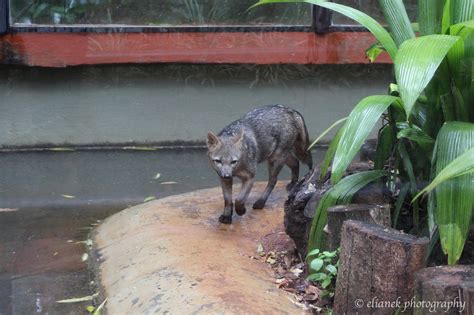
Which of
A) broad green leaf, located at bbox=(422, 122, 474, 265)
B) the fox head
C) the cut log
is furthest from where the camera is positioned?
the fox head

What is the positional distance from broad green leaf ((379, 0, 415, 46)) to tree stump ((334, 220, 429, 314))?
1363 mm

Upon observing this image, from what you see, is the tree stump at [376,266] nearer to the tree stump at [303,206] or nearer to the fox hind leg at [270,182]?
the tree stump at [303,206]

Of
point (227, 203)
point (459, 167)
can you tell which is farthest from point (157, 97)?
point (459, 167)

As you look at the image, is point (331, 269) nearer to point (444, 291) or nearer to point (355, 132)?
point (355, 132)

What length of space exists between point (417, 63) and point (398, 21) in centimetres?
107

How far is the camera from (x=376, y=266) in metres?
3.62

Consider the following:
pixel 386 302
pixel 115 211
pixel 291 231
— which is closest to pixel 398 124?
pixel 291 231

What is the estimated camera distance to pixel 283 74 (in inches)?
361

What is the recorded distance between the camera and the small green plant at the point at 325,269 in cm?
418

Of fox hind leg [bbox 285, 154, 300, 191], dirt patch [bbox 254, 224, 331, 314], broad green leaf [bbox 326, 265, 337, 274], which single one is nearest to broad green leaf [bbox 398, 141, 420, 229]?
broad green leaf [bbox 326, 265, 337, 274]

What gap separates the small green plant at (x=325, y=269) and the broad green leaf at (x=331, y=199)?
83 millimetres

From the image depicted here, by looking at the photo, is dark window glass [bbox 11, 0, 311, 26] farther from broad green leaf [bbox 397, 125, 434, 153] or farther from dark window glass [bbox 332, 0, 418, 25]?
broad green leaf [bbox 397, 125, 434, 153]

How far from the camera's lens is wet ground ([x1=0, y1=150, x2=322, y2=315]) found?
527 centimetres

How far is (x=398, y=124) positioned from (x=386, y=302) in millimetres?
1307
